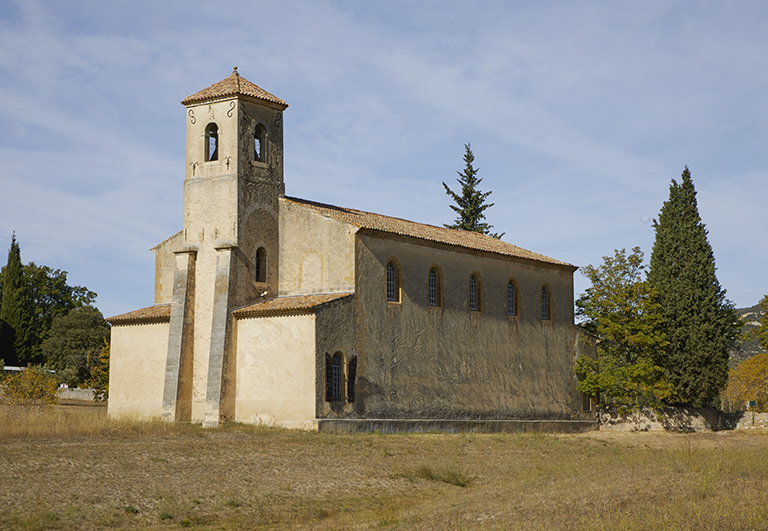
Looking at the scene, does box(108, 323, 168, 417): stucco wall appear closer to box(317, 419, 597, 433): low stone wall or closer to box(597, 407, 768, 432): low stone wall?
box(317, 419, 597, 433): low stone wall

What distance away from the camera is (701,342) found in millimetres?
41406

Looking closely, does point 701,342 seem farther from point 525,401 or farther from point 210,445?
point 210,445

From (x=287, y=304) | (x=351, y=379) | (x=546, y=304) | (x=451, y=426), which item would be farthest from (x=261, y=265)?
(x=546, y=304)

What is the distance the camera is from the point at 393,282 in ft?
109

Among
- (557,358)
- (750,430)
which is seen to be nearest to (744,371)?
(750,430)

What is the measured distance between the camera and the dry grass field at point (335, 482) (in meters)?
16.1

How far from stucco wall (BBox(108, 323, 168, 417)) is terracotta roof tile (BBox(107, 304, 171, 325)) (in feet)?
0.70

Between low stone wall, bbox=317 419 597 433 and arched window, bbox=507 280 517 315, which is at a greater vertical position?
arched window, bbox=507 280 517 315

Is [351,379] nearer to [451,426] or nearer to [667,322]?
[451,426]

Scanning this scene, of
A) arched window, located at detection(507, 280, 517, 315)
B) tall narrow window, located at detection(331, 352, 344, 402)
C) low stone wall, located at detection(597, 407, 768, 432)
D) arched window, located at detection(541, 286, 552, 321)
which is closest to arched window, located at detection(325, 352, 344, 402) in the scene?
tall narrow window, located at detection(331, 352, 344, 402)

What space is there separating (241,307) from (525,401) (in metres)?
14.2

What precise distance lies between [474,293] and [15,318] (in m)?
43.9

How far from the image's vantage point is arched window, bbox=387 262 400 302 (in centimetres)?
3294

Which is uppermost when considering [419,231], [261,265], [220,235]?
[419,231]
